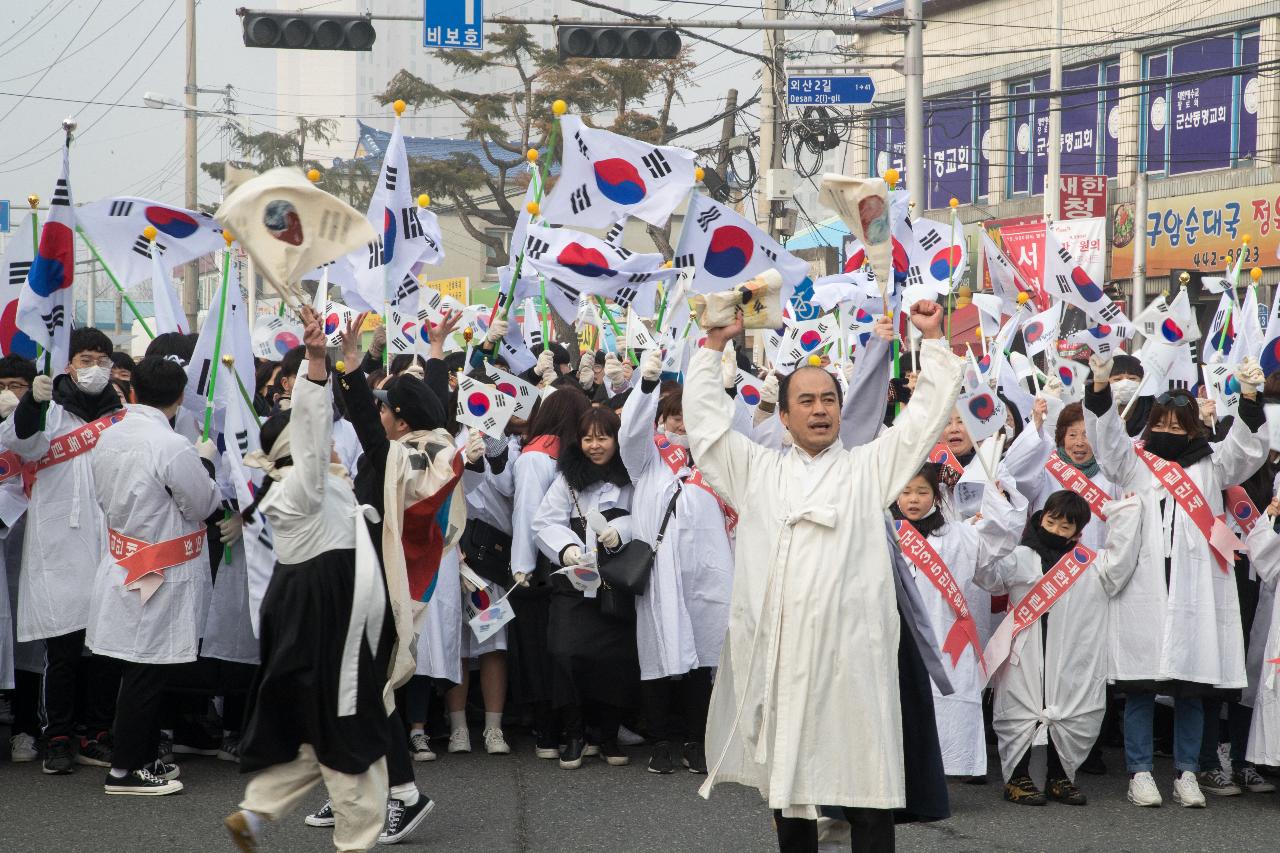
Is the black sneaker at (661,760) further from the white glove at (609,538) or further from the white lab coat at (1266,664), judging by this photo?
the white lab coat at (1266,664)

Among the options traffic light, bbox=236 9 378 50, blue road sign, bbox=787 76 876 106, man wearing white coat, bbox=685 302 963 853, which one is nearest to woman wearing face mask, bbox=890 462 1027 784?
man wearing white coat, bbox=685 302 963 853

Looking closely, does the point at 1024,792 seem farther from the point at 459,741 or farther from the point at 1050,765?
the point at 459,741

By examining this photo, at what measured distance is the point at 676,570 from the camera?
7.07 m

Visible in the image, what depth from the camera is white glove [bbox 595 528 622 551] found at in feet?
22.8

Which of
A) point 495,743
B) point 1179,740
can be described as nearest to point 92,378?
point 495,743

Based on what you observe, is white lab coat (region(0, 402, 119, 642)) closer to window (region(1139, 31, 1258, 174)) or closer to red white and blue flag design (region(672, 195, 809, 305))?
red white and blue flag design (region(672, 195, 809, 305))

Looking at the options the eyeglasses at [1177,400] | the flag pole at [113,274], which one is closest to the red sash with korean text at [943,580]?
the eyeglasses at [1177,400]

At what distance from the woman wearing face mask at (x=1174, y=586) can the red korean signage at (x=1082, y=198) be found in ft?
60.3

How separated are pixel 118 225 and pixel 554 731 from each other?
12.6ft

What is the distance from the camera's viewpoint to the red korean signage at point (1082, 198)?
2430 centimetres

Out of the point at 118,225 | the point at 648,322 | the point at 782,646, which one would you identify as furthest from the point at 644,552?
the point at 648,322

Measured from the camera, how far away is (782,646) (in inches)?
175

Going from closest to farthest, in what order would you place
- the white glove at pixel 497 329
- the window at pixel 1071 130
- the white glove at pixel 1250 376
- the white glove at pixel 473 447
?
the white glove at pixel 1250 376
the white glove at pixel 473 447
the white glove at pixel 497 329
the window at pixel 1071 130

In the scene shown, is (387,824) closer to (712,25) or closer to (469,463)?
(469,463)
